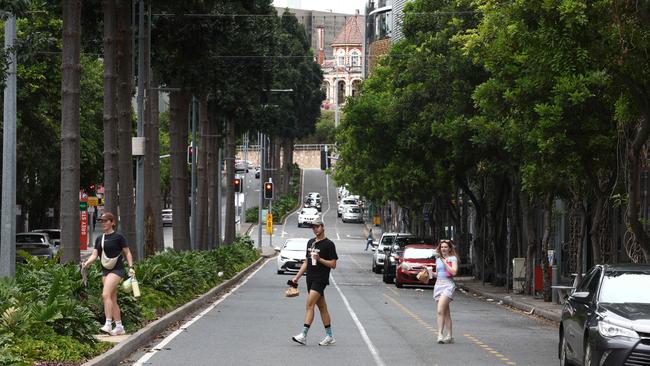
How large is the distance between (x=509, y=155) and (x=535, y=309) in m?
7.63

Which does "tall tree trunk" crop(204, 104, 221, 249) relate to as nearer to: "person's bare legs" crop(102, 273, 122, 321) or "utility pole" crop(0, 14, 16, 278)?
"utility pole" crop(0, 14, 16, 278)

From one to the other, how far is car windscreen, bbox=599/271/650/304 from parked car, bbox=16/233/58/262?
34365 mm

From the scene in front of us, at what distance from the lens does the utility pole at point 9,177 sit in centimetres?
2233

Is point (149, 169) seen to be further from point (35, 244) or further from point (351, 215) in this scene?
point (351, 215)

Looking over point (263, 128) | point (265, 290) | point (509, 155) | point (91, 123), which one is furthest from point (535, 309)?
point (91, 123)

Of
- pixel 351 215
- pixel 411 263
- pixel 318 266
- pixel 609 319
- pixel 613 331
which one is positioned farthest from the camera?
pixel 351 215

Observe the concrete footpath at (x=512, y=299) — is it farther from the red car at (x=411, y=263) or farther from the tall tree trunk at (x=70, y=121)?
the tall tree trunk at (x=70, y=121)

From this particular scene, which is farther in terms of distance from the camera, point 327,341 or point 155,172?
point 155,172

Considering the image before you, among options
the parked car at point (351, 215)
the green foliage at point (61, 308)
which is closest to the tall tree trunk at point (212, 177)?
the green foliage at point (61, 308)

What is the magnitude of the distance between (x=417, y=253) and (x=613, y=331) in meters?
30.2

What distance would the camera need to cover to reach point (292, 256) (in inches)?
2050

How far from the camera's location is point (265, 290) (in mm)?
39219

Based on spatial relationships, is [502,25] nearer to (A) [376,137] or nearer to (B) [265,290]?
(B) [265,290]

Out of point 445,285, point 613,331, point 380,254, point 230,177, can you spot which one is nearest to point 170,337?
point 445,285
